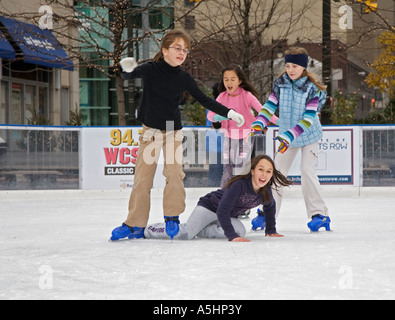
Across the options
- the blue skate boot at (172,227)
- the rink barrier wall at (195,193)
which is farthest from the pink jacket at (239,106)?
the rink barrier wall at (195,193)

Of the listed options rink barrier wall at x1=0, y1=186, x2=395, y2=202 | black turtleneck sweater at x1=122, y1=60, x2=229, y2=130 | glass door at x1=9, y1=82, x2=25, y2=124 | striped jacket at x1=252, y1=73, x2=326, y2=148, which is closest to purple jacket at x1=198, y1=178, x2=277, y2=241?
black turtleneck sweater at x1=122, y1=60, x2=229, y2=130

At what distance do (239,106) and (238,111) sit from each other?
4cm

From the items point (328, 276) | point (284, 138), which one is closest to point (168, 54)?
point (284, 138)

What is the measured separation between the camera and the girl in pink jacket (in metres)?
6.38

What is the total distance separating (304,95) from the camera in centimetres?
564

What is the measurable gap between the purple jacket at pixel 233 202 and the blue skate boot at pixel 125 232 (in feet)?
1.58

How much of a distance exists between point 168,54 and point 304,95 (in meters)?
1.19

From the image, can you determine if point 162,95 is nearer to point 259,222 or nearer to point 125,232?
point 125,232

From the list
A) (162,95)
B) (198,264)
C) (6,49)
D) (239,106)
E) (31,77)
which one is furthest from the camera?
(31,77)

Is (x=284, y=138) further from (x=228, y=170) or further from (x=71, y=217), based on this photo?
(x=71, y=217)

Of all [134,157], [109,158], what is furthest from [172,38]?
[109,158]

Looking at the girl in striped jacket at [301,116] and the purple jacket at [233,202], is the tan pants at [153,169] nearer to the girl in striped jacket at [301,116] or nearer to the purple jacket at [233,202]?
the purple jacket at [233,202]

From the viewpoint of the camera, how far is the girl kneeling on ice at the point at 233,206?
4.93m

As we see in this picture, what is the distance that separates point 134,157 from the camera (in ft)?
36.5
